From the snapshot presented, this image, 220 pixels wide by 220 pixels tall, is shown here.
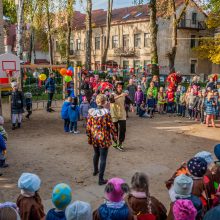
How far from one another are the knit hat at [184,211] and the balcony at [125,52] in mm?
42141

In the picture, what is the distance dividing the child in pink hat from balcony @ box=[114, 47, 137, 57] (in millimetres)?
42029

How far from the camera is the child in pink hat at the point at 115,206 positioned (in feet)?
12.6

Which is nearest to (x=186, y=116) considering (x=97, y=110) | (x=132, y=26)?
(x=97, y=110)

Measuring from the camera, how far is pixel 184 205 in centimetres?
384

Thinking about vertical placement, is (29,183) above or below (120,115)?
below

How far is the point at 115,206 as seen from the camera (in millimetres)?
3912

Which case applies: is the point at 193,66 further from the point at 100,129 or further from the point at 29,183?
the point at 29,183

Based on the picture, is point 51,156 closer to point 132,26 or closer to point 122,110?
Result: point 122,110

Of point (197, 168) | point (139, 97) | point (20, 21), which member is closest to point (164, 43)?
point (20, 21)

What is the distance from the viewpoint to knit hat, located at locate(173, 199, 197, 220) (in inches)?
150

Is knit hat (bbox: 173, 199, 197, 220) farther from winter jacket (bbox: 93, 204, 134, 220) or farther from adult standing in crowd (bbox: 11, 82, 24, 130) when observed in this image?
adult standing in crowd (bbox: 11, 82, 24, 130)

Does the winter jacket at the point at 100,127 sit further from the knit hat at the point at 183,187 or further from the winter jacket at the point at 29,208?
the knit hat at the point at 183,187

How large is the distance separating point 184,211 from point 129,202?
0.73 metres

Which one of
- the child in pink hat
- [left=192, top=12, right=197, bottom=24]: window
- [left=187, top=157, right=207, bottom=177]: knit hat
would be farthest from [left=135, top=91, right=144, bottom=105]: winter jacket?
[left=192, top=12, right=197, bottom=24]: window
